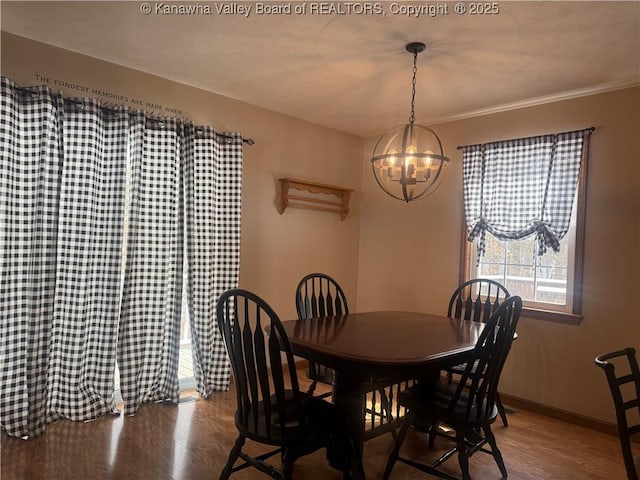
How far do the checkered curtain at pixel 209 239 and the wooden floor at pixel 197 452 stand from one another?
38cm

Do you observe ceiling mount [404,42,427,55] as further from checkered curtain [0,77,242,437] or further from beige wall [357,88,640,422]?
checkered curtain [0,77,242,437]

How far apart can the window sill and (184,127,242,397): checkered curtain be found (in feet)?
7.26

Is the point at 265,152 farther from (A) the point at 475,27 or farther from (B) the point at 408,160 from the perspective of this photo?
(A) the point at 475,27

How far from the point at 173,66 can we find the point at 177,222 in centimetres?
103

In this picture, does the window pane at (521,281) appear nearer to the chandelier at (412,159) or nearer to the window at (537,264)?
the window at (537,264)

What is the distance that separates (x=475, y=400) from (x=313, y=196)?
2452 mm

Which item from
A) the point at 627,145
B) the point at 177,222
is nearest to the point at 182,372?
the point at 177,222

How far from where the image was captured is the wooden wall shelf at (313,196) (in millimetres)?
3828

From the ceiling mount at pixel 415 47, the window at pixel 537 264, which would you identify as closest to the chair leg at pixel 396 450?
the window at pixel 537 264

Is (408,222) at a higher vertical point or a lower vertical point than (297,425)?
higher

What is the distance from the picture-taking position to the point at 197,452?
2387 millimetres

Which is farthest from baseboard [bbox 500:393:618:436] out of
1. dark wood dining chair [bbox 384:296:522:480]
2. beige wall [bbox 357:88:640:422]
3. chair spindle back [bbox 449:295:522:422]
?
→ chair spindle back [bbox 449:295:522:422]

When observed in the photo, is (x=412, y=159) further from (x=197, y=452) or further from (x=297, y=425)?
(x=197, y=452)

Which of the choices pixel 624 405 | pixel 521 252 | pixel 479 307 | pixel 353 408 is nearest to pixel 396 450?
pixel 353 408
